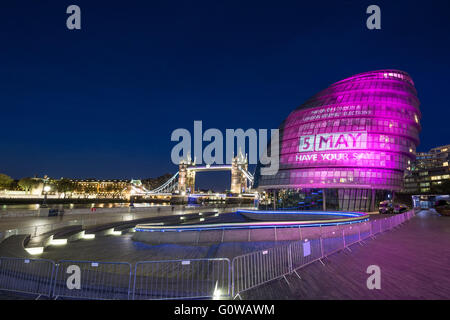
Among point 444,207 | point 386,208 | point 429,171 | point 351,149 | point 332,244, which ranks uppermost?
point 351,149

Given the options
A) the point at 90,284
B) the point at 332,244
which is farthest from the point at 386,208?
the point at 90,284

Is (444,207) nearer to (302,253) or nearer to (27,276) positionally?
(302,253)

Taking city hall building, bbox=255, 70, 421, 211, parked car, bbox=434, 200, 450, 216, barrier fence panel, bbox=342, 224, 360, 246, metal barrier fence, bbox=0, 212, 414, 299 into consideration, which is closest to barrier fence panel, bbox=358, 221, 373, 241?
barrier fence panel, bbox=342, 224, 360, 246

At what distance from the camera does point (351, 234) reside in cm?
1455

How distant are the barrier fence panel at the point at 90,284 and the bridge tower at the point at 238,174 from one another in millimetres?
171673

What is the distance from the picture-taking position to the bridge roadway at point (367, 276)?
664 centimetres

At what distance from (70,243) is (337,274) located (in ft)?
48.4

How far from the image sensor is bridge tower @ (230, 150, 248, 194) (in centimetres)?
18312

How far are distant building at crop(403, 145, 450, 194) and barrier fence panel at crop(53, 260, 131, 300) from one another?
152 m

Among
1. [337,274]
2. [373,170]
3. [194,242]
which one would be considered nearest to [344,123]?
[373,170]

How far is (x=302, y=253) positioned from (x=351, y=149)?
44.5 m

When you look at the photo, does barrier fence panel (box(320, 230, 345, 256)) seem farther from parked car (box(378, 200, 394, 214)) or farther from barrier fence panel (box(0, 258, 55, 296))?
parked car (box(378, 200, 394, 214))
